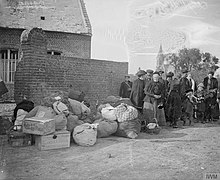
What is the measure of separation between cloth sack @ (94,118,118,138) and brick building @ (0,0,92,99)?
8021 mm

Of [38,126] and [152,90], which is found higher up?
[152,90]

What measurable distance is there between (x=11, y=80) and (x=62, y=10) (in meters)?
4.75

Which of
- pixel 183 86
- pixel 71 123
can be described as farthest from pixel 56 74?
pixel 183 86

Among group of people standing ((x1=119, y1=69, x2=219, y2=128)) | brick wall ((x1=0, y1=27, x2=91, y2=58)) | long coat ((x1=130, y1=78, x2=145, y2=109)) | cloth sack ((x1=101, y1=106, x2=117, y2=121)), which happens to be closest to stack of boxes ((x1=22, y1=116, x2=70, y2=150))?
cloth sack ((x1=101, y1=106, x2=117, y2=121))

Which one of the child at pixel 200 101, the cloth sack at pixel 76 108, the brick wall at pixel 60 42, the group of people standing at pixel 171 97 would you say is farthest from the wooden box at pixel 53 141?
the brick wall at pixel 60 42

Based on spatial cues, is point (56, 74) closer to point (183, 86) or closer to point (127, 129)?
point (127, 129)

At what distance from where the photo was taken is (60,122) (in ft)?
15.0

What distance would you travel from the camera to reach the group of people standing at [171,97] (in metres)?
6.59

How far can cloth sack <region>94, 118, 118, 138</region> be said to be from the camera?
5.24m

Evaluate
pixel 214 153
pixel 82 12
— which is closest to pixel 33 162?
pixel 214 153

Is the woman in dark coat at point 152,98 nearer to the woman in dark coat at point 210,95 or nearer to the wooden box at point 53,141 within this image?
the woman in dark coat at point 210,95

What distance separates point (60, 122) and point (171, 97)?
3.67m

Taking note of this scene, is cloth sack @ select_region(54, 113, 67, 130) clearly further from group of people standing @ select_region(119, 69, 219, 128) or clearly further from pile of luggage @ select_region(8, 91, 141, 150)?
group of people standing @ select_region(119, 69, 219, 128)

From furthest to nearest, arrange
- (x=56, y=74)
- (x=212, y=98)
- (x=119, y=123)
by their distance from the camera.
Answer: (x=212, y=98) < (x=56, y=74) < (x=119, y=123)
